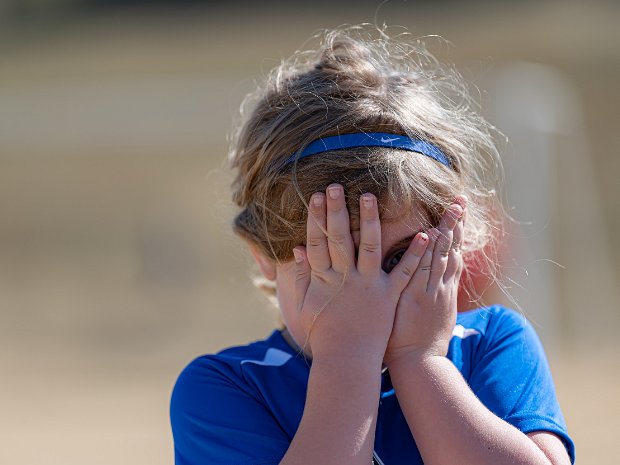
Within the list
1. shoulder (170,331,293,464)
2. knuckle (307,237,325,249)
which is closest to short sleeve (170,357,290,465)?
shoulder (170,331,293,464)

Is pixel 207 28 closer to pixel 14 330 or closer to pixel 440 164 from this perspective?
pixel 14 330

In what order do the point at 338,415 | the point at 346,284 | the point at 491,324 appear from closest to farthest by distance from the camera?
the point at 338,415
the point at 346,284
the point at 491,324

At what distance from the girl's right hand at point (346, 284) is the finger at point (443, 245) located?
2.0 inches

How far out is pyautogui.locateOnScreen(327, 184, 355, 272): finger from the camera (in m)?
1.73

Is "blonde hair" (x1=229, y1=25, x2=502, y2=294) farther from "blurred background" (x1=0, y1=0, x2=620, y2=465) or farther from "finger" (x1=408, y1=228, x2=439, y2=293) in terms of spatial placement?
"blurred background" (x1=0, y1=0, x2=620, y2=465)

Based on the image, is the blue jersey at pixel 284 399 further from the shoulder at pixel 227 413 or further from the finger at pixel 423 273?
the finger at pixel 423 273

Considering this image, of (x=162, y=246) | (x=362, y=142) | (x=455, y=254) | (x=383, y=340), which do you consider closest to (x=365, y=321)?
(x=383, y=340)

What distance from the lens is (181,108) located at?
8.64m

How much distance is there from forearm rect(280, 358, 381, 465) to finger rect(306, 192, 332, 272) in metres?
0.20

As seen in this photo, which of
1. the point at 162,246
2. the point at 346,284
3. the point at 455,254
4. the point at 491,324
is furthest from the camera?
the point at 162,246

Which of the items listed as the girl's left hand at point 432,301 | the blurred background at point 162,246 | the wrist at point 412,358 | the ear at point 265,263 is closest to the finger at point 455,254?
the girl's left hand at point 432,301

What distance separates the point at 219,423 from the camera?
1768mm

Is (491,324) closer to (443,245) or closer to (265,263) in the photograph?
(443,245)

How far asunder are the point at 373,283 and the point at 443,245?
0.59 feet
